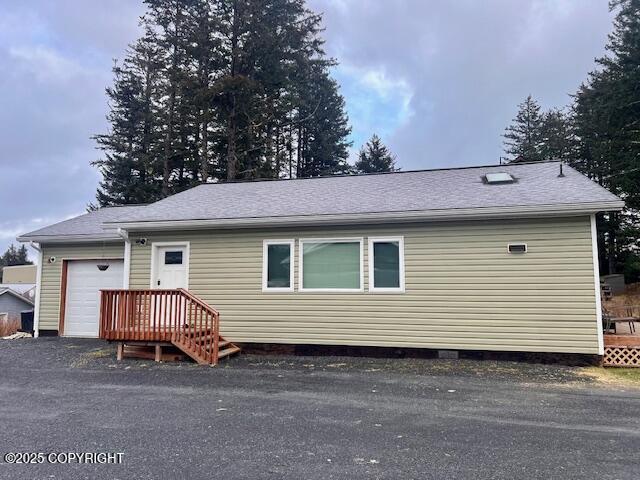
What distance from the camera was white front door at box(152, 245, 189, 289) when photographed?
29.5ft

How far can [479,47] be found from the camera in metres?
20.7

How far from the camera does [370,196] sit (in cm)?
900

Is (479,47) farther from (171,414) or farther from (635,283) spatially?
(171,414)

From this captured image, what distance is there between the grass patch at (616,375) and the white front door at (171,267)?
7.49 metres

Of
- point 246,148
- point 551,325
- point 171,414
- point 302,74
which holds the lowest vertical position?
point 171,414

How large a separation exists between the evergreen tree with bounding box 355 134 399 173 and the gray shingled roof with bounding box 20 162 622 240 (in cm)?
2131

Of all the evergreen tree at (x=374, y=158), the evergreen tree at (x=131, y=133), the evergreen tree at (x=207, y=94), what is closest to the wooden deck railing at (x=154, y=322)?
the evergreen tree at (x=207, y=94)

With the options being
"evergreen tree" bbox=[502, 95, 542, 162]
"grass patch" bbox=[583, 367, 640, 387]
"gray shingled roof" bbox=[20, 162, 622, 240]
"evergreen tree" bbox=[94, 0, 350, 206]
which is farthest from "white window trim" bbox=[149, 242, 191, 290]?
"evergreen tree" bbox=[502, 95, 542, 162]

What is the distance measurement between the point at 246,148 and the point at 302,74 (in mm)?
5323

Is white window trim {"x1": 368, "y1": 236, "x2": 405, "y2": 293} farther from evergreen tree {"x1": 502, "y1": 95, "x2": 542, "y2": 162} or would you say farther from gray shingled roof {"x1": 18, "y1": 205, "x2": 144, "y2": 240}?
evergreen tree {"x1": 502, "y1": 95, "x2": 542, "y2": 162}

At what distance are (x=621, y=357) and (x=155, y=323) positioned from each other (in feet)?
26.2

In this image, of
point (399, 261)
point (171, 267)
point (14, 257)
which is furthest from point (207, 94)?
point (14, 257)

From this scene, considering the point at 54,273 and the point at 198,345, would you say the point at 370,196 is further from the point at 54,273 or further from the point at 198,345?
the point at 54,273

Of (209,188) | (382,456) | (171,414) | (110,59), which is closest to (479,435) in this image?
(382,456)
